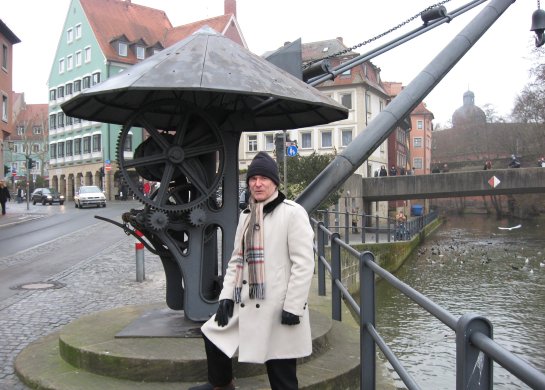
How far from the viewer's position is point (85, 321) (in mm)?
5215

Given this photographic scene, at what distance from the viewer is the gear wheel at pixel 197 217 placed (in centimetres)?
445

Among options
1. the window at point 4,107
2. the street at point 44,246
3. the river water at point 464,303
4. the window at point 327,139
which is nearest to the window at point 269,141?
the window at point 327,139

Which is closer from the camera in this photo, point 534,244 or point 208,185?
point 208,185

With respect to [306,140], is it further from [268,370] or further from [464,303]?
[268,370]

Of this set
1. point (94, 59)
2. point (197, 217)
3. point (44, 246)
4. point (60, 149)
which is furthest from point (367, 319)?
point (60, 149)

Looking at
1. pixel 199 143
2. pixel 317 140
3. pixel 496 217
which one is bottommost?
pixel 496 217

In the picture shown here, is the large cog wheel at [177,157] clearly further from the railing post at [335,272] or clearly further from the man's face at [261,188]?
the railing post at [335,272]

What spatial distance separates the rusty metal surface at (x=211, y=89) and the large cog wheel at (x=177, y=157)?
134 mm

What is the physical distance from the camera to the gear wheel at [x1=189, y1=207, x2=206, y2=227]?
4.45 m

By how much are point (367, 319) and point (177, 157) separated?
188 cm

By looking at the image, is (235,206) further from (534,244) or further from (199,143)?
(534,244)

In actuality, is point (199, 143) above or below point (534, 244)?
above

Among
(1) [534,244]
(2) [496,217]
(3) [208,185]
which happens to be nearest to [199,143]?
(3) [208,185]

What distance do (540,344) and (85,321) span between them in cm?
1046
